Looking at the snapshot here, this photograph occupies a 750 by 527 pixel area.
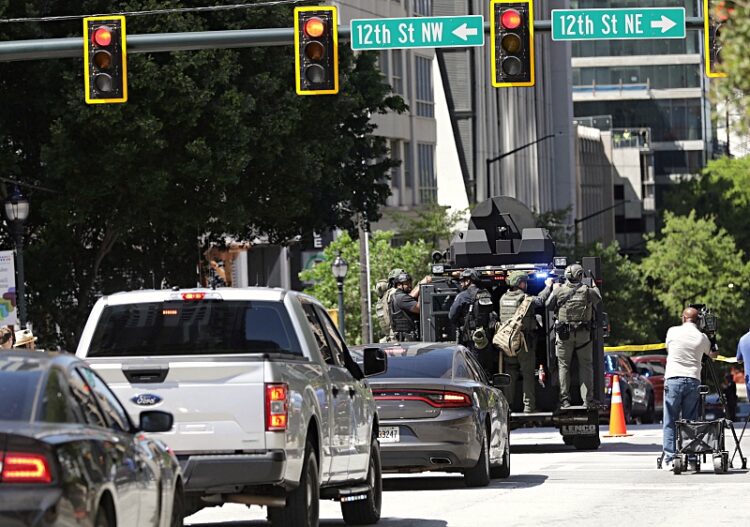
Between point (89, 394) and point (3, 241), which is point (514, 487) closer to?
point (89, 394)

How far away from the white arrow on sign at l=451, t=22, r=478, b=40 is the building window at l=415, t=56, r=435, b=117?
47.7 meters

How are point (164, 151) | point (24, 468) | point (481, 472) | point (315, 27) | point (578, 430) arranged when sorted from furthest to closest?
point (164, 151) < point (578, 430) < point (315, 27) < point (481, 472) < point (24, 468)

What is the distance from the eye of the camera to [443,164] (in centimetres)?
8138

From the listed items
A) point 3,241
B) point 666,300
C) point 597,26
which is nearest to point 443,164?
point 666,300

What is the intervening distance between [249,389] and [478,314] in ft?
46.0

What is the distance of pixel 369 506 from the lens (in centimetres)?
1505

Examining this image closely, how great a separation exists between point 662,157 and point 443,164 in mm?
68608

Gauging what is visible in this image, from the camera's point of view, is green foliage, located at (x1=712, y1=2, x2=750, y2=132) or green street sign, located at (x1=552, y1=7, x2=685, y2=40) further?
green street sign, located at (x1=552, y1=7, x2=685, y2=40)

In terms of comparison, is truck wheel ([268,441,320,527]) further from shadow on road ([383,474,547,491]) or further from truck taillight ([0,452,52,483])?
shadow on road ([383,474,547,491])

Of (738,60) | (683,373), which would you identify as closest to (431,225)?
(683,373)

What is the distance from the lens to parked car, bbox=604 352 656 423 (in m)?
39.3

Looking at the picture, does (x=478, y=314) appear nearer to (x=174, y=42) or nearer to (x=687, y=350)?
(x=687, y=350)

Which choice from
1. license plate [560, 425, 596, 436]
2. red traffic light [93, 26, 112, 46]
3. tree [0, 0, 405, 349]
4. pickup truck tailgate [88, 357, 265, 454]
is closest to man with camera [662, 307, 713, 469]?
license plate [560, 425, 596, 436]

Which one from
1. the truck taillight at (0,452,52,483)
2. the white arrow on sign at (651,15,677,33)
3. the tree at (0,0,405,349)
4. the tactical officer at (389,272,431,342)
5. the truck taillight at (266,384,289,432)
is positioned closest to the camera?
the truck taillight at (0,452,52,483)
